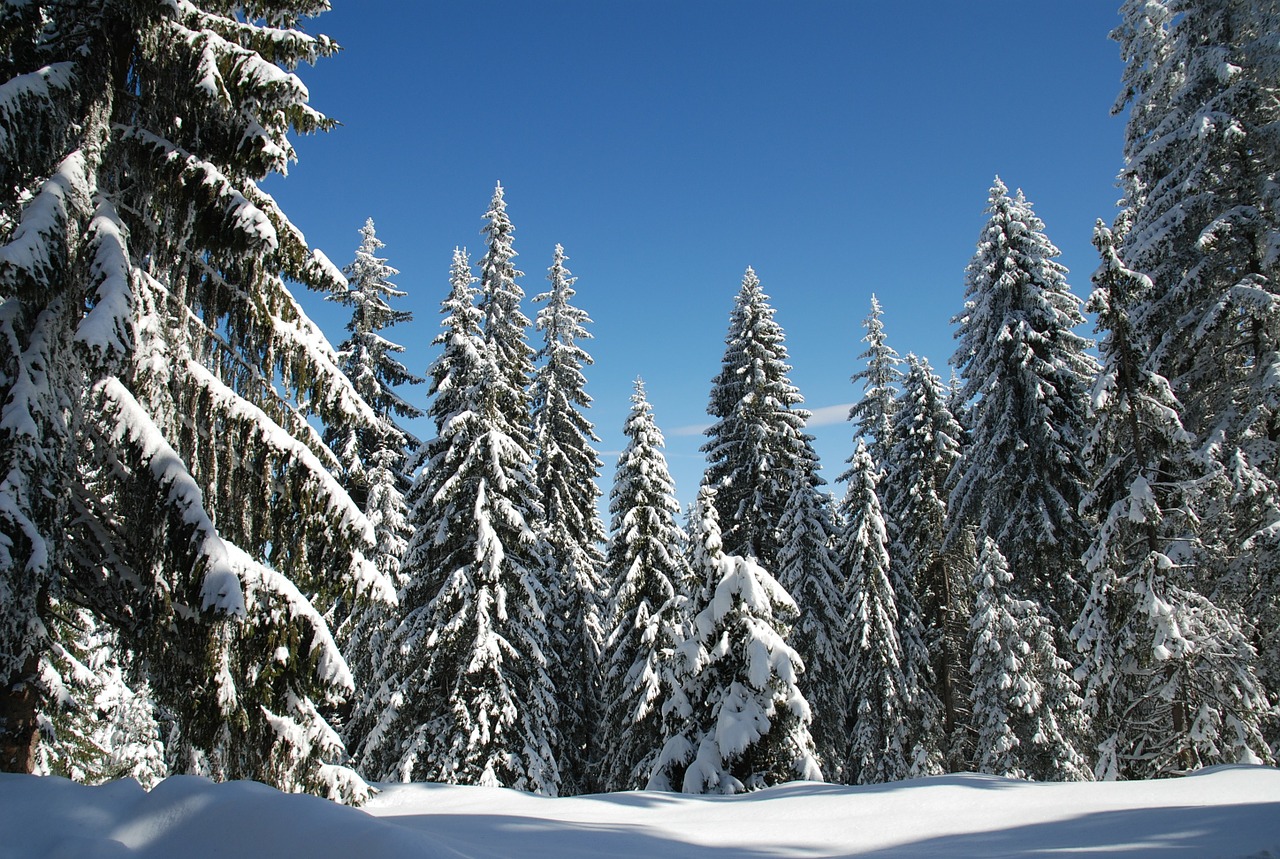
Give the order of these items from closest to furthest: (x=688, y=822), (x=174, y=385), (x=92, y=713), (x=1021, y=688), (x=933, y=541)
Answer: (x=174, y=385), (x=688, y=822), (x=92, y=713), (x=1021, y=688), (x=933, y=541)

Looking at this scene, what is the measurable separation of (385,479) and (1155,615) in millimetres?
18313

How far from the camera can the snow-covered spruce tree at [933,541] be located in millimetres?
23047

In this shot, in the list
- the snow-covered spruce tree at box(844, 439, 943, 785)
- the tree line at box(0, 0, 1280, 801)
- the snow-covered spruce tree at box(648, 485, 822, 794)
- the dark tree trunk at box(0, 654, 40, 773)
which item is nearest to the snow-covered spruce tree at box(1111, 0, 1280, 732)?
the tree line at box(0, 0, 1280, 801)

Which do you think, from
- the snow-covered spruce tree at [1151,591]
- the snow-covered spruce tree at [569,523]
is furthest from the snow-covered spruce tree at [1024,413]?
the snow-covered spruce tree at [569,523]

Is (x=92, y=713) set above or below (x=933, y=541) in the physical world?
below

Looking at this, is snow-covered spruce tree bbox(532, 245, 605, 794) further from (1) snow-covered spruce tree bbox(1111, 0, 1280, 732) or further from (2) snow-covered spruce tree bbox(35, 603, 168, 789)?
(1) snow-covered spruce tree bbox(1111, 0, 1280, 732)

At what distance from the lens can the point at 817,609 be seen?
22000 millimetres

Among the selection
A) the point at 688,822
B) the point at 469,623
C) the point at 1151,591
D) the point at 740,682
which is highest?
the point at 1151,591

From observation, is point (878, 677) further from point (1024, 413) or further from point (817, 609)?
point (1024, 413)

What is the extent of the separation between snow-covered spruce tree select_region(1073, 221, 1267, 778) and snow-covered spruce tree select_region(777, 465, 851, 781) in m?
8.37

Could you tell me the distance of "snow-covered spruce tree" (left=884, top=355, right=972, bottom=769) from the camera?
2305cm

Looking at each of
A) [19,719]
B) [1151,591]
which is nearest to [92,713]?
[19,719]

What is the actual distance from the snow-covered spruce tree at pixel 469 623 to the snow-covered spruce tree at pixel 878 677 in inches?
385

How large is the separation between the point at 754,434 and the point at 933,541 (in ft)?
24.0
